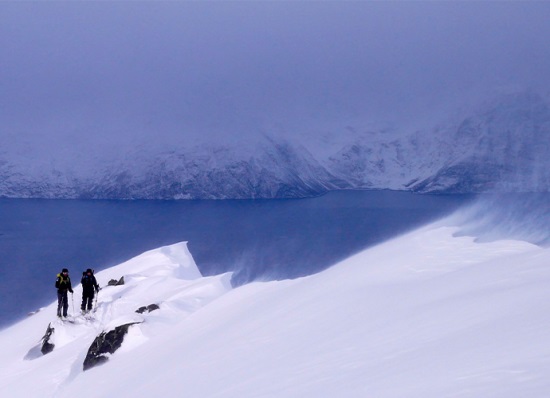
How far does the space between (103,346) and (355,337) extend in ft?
24.0

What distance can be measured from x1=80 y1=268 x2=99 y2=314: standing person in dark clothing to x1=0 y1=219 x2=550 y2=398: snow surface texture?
3.95 feet

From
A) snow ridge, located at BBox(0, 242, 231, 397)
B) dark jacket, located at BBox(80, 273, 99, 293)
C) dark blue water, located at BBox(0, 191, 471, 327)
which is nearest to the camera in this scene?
snow ridge, located at BBox(0, 242, 231, 397)

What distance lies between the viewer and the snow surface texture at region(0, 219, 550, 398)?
5.16 metres

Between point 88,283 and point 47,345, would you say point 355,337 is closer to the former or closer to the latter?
point 47,345

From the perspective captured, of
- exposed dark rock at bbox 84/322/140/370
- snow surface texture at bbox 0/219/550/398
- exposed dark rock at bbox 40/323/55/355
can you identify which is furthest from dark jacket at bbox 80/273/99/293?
exposed dark rock at bbox 84/322/140/370

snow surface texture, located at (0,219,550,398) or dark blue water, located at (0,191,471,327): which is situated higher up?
dark blue water, located at (0,191,471,327)

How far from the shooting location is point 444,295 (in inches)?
323

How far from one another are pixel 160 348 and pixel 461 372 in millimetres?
7791

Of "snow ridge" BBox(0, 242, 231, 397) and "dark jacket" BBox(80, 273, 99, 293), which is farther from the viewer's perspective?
"dark jacket" BBox(80, 273, 99, 293)

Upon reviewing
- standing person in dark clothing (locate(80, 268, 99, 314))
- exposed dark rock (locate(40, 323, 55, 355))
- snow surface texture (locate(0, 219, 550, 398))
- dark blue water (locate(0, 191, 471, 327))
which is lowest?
snow surface texture (locate(0, 219, 550, 398))

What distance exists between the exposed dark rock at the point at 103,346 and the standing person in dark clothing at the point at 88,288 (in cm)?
475

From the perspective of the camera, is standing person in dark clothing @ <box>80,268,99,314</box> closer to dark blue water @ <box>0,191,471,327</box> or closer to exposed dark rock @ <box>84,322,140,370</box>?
exposed dark rock @ <box>84,322,140,370</box>

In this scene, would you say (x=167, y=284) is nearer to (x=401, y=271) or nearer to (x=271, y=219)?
(x=401, y=271)

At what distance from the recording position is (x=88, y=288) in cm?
1761
